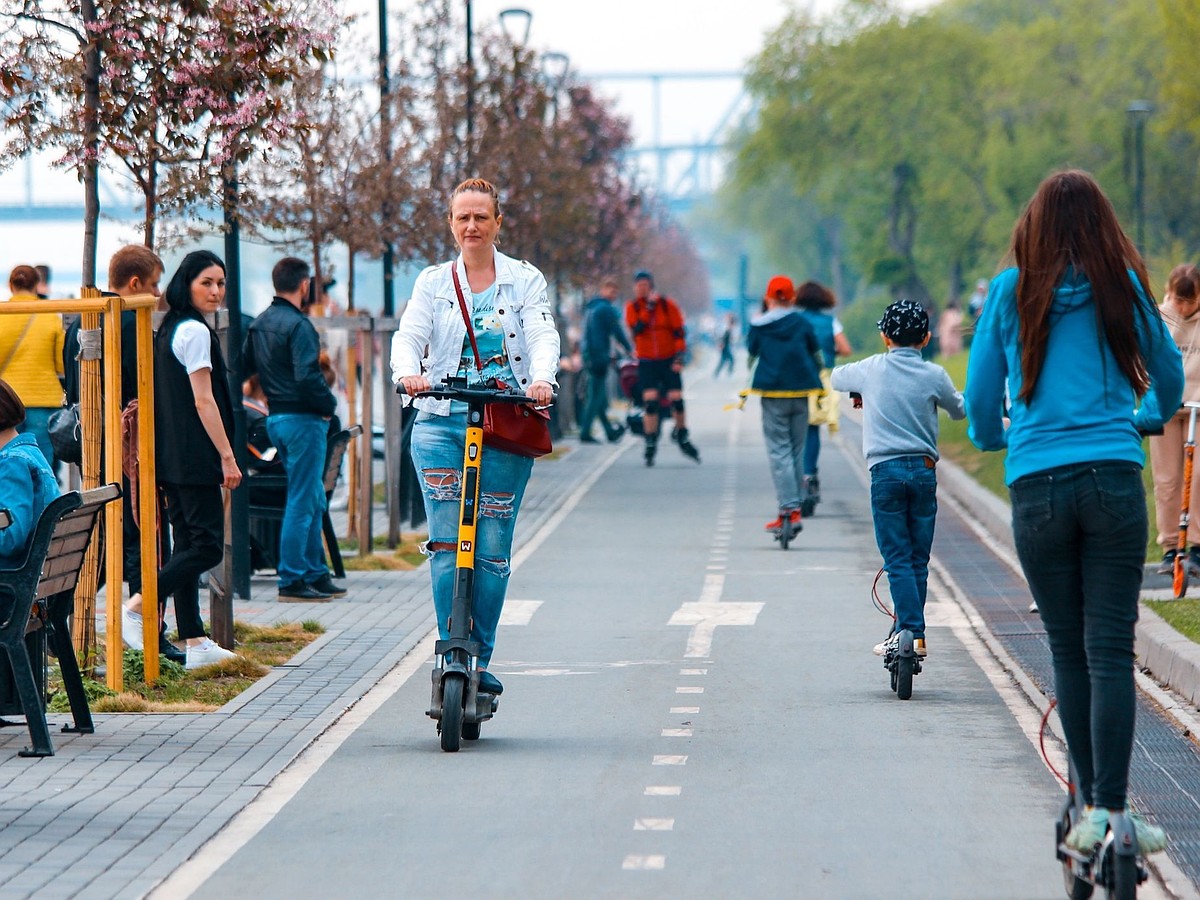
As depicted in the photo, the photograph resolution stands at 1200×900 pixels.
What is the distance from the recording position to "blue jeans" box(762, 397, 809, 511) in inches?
616

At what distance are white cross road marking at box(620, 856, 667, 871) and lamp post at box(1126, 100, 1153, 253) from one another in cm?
4102

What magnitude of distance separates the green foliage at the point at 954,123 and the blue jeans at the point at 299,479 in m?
40.9

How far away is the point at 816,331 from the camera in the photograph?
57.4 feet

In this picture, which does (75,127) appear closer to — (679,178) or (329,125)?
(329,125)

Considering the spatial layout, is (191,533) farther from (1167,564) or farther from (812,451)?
(812,451)

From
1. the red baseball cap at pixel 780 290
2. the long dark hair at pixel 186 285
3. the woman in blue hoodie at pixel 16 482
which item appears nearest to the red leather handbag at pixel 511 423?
the woman in blue hoodie at pixel 16 482

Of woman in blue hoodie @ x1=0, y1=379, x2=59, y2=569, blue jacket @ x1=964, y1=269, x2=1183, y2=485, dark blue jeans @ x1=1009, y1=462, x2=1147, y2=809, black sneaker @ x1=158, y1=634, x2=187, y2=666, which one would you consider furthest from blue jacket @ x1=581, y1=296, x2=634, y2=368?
dark blue jeans @ x1=1009, y1=462, x2=1147, y2=809

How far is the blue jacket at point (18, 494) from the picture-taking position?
734 cm

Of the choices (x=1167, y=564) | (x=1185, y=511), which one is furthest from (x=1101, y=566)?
(x=1167, y=564)

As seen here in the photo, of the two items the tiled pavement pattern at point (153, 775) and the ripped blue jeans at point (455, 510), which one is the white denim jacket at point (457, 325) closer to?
the ripped blue jeans at point (455, 510)

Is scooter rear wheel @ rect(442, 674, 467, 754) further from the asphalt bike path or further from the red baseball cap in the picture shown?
the red baseball cap

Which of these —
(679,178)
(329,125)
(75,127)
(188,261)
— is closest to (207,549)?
(188,261)

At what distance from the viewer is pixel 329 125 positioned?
699 inches

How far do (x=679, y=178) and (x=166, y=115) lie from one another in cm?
18857
